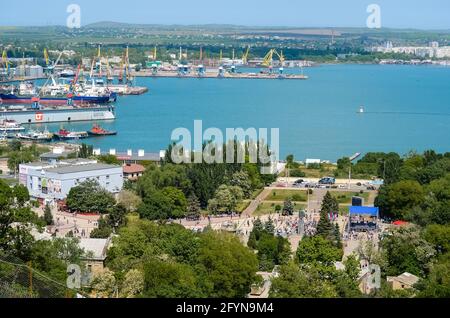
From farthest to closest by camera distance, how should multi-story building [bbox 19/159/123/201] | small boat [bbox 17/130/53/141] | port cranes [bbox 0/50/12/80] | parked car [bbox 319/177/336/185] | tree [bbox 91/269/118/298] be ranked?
port cranes [bbox 0/50/12/80] → small boat [bbox 17/130/53/141] → parked car [bbox 319/177/336/185] → multi-story building [bbox 19/159/123/201] → tree [bbox 91/269/118/298]

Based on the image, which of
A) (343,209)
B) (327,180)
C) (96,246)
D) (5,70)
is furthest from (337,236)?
(5,70)

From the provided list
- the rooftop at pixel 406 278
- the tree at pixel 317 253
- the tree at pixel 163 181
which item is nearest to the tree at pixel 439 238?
the rooftop at pixel 406 278

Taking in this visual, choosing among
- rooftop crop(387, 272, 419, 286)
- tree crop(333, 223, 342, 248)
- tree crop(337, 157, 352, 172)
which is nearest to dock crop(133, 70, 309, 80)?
tree crop(337, 157, 352, 172)

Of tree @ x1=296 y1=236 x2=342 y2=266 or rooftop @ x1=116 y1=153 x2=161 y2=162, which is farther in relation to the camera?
rooftop @ x1=116 y1=153 x2=161 y2=162

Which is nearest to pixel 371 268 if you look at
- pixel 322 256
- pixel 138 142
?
pixel 322 256

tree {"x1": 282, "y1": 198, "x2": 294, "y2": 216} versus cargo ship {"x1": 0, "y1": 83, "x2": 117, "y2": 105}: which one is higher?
tree {"x1": 282, "y1": 198, "x2": 294, "y2": 216}

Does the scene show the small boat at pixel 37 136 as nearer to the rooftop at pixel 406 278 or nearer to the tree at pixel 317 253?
the tree at pixel 317 253

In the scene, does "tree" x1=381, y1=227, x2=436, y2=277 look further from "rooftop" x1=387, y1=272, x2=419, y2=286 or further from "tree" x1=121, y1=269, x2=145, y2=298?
"tree" x1=121, y1=269, x2=145, y2=298

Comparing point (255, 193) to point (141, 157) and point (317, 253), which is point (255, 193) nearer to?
point (141, 157)
